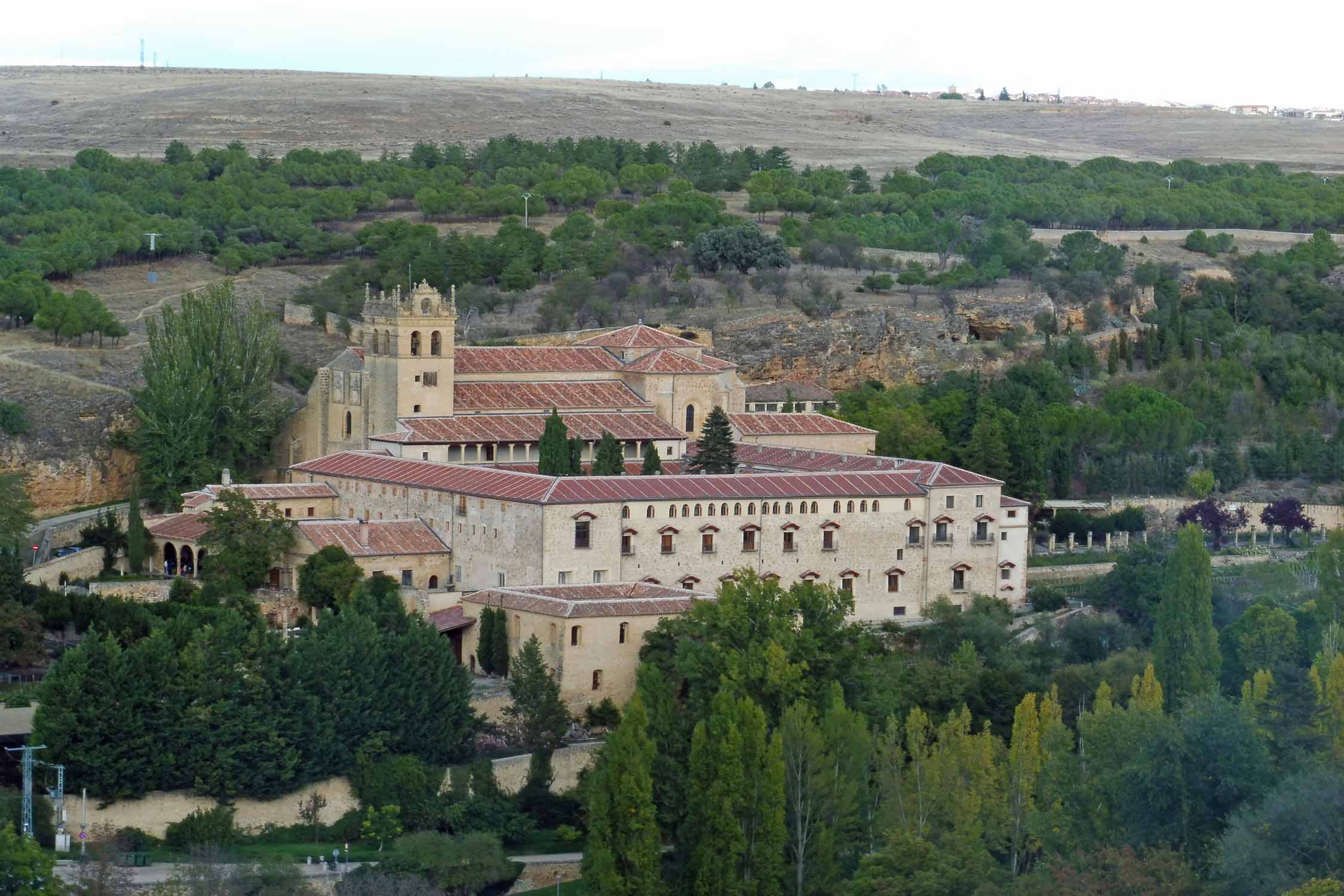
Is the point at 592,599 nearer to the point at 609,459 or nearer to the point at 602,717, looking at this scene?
the point at 602,717

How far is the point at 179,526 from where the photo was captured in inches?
2382

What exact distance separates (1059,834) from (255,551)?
21.4 m

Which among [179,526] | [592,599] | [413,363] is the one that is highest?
[413,363]

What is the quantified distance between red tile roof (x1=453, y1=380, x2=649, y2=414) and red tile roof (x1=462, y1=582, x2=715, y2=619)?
9791mm

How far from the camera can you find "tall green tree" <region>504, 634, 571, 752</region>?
50.4m

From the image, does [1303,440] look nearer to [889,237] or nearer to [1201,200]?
[889,237]

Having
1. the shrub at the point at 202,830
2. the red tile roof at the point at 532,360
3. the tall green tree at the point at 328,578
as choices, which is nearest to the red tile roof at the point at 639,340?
the red tile roof at the point at 532,360

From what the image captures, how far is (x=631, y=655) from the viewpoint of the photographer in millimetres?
53250

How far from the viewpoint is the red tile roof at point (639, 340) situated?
228 ft

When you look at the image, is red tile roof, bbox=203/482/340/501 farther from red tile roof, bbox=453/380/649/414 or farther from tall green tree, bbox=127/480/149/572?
red tile roof, bbox=453/380/649/414

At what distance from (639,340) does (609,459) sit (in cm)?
880

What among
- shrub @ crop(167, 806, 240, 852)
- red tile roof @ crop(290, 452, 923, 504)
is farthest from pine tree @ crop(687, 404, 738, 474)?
shrub @ crop(167, 806, 240, 852)

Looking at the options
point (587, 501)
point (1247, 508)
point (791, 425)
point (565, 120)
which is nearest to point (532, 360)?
point (791, 425)

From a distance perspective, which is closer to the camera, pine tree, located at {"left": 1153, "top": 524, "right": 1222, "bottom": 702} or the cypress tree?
pine tree, located at {"left": 1153, "top": 524, "right": 1222, "bottom": 702}
